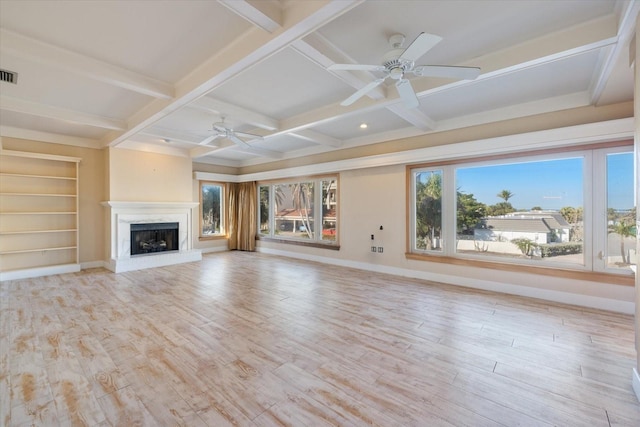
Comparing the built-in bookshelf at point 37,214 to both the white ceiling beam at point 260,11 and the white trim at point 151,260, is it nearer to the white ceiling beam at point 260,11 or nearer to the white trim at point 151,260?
the white trim at point 151,260

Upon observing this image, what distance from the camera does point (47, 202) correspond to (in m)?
5.63

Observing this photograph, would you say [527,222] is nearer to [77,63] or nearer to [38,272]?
[77,63]

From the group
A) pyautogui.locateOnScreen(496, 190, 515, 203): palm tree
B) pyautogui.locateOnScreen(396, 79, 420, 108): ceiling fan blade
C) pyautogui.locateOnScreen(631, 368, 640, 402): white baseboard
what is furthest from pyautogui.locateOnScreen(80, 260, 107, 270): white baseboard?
pyautogui.locateOnScreen(631, 368, 640, 402): white baseboard

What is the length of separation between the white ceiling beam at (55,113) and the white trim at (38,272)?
301 cm

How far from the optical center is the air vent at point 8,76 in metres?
3.12

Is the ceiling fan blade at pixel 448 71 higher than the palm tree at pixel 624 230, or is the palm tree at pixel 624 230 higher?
the ceiling fan blade at pixel 448 71

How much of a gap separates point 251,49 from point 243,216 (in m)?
Answer: 6.71

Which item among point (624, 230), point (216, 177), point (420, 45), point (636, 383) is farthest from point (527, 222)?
point (216, 177)

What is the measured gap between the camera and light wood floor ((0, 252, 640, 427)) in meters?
1.79

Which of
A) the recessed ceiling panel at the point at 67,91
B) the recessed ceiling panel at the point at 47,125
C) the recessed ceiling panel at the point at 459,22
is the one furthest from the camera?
the recessed ceiling panel at the point at 47,125

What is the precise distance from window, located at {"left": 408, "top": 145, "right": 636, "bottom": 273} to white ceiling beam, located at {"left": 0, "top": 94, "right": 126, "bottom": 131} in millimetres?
5403

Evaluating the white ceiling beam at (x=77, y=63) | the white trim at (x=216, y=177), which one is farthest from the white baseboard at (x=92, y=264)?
the white ceiling beam at (x=77, y=63)

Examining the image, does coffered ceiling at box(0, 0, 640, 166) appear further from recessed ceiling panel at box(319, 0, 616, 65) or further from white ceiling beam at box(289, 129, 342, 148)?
white ceiling beam at box(289, 129, 342, 148)

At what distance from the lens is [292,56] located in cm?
279
